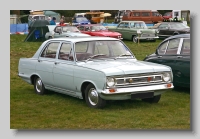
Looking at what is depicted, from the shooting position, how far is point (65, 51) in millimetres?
9078

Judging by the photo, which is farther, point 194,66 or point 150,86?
point 150,86

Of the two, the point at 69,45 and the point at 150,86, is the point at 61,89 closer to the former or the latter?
the point at 69,45

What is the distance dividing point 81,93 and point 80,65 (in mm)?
529

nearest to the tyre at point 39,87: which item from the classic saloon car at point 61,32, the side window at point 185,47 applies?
the side window at point 185,47

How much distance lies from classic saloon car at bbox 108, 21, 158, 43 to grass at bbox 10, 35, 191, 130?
15.1m

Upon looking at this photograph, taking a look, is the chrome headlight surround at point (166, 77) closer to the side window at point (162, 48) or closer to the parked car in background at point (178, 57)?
the parked car in background at point (178, 57)

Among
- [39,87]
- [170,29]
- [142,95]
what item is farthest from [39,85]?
[170,29]

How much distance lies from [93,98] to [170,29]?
1843cm

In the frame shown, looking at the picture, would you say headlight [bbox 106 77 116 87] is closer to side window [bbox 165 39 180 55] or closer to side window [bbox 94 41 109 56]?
side window [bbox 94 41 109 56]

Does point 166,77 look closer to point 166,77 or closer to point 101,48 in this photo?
point 166,77

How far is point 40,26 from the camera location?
25.5 meters

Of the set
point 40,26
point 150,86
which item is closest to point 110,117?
point 150,86

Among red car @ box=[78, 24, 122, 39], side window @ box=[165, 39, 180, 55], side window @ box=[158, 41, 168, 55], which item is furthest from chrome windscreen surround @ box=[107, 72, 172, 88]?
red car @ box=[78, 24, 122, 39]

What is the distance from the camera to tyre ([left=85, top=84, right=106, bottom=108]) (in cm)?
803
